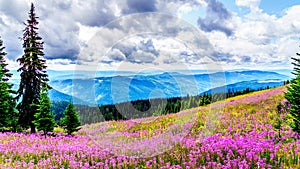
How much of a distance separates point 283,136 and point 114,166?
315 inches

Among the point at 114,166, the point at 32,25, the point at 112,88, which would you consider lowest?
the point at 114,166

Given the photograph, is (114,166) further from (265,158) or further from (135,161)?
(265,158)

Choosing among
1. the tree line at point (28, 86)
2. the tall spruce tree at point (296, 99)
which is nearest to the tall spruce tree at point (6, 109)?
the tree line at point (28, 86)

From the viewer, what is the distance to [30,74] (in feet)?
82.0

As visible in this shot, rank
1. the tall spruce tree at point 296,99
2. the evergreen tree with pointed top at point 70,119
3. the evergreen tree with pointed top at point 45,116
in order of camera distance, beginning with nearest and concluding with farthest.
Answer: the tall spruce tree at point 296,99 → the evergreen tree with pointed top at point 70,119 → the evergreen tree with pointed top at point 45,116

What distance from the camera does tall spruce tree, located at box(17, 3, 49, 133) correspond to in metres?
24.9

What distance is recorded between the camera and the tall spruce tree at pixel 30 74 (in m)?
24.9

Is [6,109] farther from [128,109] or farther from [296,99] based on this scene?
[296,99]

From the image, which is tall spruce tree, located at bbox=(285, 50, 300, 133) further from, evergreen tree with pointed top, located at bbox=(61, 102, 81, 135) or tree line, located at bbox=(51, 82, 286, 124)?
evergreen tree with pointed top, located at bbox=(61, 102, 81, 135)

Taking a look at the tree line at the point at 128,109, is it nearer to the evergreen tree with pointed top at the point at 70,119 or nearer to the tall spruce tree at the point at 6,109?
the evergreen tree with pointed top at the point at 70,119

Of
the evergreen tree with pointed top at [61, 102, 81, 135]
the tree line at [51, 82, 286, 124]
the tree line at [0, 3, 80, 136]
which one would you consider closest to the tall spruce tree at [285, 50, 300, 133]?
the tree line at [51, 82, 286, 124]

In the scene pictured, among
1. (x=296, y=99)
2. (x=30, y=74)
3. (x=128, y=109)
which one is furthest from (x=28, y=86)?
(x=296, y=99)

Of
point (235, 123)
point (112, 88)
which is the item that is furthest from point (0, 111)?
point (235, 123)

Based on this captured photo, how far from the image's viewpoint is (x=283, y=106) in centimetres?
2095
